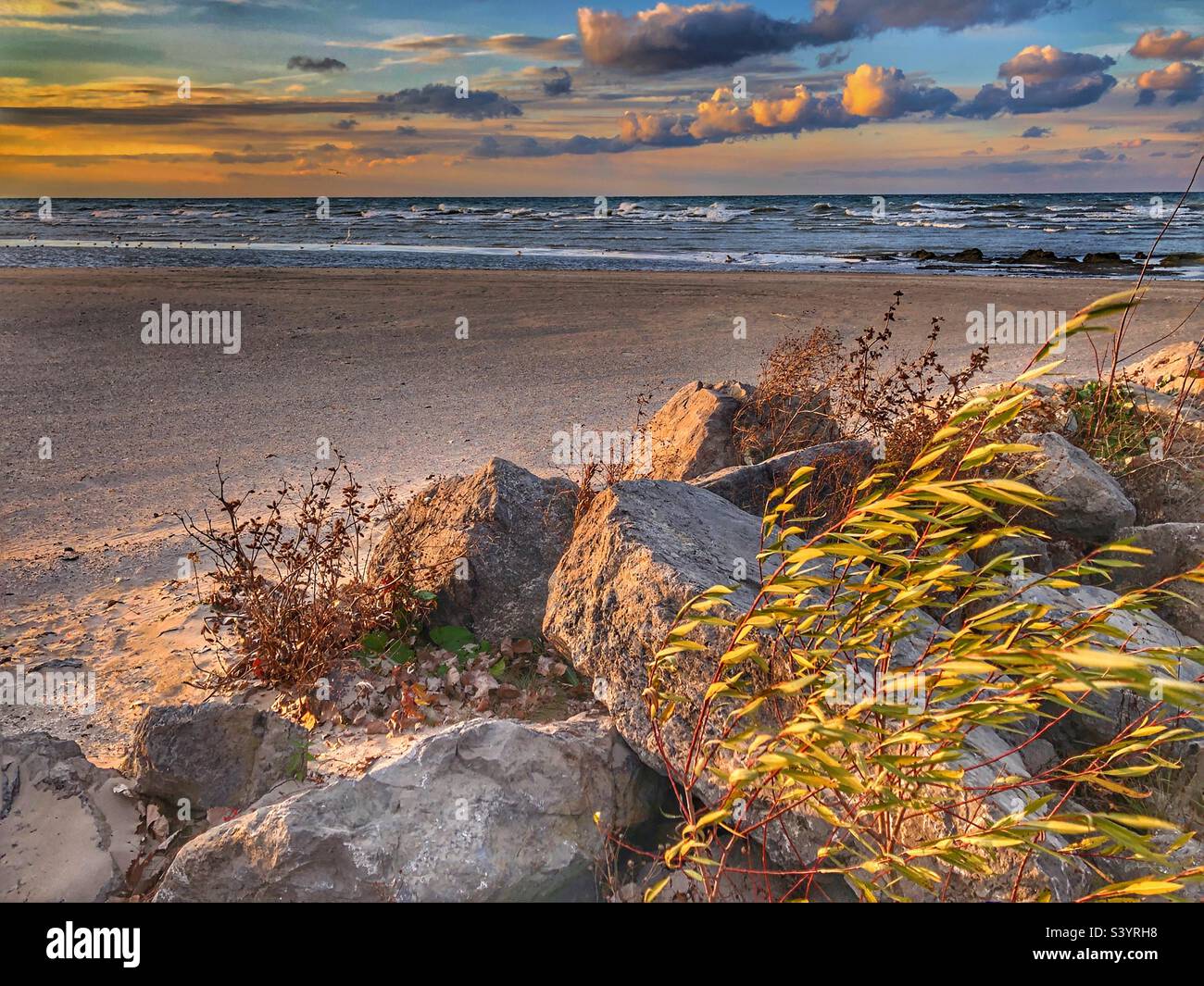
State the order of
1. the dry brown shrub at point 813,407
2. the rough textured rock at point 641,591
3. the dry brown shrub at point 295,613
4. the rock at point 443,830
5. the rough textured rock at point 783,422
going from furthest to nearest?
the rough textured rock at point 783,422 → the dry brown shrub at point 813,407 → the dry brown shrub at point 295,613 → the rough textured rock at point 641,591 → the rock at point 443,830

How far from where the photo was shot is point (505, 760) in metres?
3.18

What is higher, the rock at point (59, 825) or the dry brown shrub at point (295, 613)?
the dry brown shrub at point (295, 613)

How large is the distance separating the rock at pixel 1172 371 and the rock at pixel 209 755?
7.00 metres

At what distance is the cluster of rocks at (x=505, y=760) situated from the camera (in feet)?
9.34

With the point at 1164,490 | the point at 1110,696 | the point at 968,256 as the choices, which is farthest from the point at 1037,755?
the point at 968,256

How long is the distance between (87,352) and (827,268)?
21.1 metres

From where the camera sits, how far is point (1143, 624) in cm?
421

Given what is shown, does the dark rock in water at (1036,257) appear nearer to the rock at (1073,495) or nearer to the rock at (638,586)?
the rock at (1073,495)

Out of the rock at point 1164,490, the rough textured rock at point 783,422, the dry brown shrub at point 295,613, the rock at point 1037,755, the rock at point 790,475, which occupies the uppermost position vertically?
the rough textured rock at point 783,422

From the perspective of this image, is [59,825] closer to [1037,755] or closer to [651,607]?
[651,607]

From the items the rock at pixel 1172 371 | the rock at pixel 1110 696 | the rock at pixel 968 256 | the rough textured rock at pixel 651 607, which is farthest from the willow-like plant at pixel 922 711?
the rock at pixel 968 256
